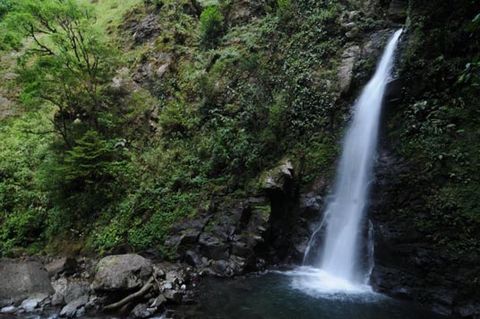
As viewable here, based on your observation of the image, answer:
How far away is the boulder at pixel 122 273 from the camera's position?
7.57m

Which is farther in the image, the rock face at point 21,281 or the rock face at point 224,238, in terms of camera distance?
the rock face at point 224,238

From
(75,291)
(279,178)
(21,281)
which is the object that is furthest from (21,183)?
(279,178)

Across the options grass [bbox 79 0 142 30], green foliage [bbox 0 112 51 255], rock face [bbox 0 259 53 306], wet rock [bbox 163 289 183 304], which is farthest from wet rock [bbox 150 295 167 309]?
grass [bbox 79 0 142 30]

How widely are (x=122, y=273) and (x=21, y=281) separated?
2754 mm

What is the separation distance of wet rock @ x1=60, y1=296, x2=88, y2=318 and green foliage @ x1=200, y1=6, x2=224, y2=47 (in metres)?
11.6

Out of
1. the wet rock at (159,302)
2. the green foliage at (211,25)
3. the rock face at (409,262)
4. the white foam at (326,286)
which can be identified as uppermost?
the green foliage at (211,25)

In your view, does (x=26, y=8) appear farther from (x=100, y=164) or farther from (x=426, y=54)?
(x=426, y=54)

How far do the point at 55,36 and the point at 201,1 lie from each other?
7.98m

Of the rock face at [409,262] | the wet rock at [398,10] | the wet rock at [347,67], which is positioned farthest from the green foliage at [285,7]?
the rock face at [409,262]

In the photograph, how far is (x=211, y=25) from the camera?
15.8 m

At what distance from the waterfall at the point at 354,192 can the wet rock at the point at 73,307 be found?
5501 mm

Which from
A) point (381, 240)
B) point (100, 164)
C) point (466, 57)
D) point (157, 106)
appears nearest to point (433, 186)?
point (381, 240)

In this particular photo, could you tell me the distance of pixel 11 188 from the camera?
13398 mm

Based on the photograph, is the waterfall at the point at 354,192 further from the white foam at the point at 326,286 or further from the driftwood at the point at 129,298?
the driftwood at the point at 129,298
